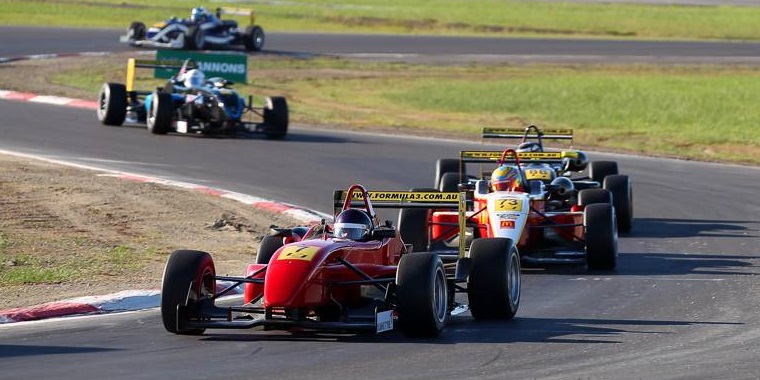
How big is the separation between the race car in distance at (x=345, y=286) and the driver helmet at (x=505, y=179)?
15.8 ft

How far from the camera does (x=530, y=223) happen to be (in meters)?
17.3

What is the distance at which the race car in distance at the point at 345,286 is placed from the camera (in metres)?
11.4

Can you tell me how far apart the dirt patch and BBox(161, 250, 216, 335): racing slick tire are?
2179mm

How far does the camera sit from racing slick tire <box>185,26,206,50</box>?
160 ft

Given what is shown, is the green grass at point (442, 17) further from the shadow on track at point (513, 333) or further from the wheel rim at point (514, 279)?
the shadow on track at point (513, 333)

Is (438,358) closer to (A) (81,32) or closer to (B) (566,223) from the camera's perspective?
(B) (566,223)

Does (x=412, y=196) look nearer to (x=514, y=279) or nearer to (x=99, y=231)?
(x=514, y=279)

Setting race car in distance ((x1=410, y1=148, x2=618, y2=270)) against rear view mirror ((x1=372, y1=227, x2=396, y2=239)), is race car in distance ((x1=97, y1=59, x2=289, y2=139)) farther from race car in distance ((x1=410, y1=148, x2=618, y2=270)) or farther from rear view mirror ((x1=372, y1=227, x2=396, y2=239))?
rear view mirror ((x1=372, y1=227, x2=396, y2=239))

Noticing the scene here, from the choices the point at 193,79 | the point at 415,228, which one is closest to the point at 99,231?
the point at 415,228

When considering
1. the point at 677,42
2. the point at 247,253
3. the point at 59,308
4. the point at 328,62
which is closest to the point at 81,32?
the point at 328,62

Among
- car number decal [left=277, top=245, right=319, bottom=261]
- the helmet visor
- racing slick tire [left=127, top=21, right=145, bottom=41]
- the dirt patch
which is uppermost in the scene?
racing slick tire [left=127, top=21, right=145, bottom=41]

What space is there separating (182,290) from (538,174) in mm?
9223

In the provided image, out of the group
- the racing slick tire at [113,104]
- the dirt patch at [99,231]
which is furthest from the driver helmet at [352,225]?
the racing slick tire at [113,104]

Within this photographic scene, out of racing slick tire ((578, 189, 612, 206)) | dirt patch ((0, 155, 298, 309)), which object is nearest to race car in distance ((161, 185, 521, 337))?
dirt patch ((0, 155, 298, 309))
